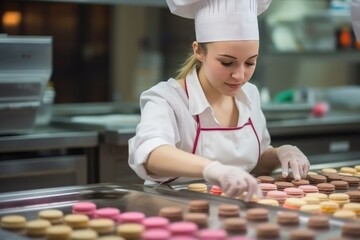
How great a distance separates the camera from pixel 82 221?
136 centimetres

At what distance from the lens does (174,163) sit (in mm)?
1651

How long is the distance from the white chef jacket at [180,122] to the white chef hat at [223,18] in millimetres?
174

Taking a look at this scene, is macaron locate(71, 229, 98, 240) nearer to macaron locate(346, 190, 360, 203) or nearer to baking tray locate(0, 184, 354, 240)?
baking tray locate(0, 184, 354, 240)

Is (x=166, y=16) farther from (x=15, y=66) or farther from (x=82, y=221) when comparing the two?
(x=82, y=221)

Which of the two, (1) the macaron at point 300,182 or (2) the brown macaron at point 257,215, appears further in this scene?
(1) the macaron at point 300,182

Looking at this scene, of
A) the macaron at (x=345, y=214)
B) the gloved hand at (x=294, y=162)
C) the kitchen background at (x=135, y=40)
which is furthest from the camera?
the kitchen background at (x=135, y=40)

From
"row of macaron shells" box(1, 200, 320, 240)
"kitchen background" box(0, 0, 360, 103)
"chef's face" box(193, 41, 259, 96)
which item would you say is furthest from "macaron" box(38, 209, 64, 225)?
"kitchen background" box(0, 0, 360, 103)

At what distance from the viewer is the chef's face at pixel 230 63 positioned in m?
1.79

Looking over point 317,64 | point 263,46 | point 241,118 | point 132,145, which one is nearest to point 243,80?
point 241,118

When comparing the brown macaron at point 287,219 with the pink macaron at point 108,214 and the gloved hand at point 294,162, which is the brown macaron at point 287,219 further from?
the gloved hand at point 294,162

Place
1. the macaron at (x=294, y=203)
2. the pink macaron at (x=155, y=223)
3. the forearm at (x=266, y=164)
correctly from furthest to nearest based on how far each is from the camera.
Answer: the forearm at (x=266, y=164) < the macaron at (x=294, y=203) < the pink macaron at (x=155, y=223)

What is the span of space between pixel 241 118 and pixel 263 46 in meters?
2.21

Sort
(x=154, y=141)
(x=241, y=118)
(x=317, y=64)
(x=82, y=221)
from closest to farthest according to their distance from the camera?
(x=82, y=221) < (x=154, y=141) < (x=241, y=118) < (x=317, y=64)

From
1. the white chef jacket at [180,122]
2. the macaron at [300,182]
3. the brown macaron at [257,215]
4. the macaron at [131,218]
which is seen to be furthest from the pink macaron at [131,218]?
the macaron at [300,182]
